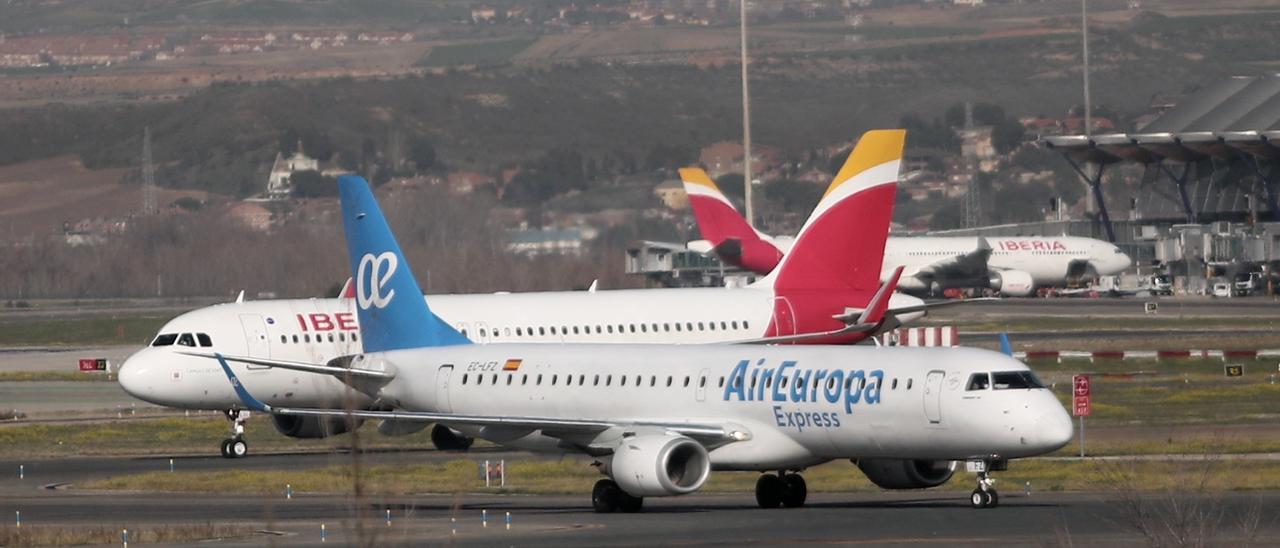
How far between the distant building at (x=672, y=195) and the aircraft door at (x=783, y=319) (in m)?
109

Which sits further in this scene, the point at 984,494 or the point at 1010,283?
the point at 1010,283

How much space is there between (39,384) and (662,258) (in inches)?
2358

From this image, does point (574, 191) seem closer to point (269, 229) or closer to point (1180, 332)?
point (269, 229)

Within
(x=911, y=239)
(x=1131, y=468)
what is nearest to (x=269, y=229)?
(x=911, y=239)

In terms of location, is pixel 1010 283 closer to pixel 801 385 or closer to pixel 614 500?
pixel 614 500

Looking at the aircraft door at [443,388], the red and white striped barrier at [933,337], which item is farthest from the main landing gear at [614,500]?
the red and white striped barrier at [933,337]

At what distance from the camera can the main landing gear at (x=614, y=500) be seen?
36344 millimetres

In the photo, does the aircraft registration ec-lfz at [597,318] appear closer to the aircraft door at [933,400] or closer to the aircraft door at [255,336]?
the aircraft door at [255,336]

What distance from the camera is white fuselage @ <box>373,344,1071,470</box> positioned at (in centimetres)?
3359

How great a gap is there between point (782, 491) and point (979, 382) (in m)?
4.49

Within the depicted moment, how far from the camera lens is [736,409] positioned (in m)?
35.9

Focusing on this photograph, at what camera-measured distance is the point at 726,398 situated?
3609 cm

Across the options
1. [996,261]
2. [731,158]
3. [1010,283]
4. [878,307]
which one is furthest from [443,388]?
[731,158]

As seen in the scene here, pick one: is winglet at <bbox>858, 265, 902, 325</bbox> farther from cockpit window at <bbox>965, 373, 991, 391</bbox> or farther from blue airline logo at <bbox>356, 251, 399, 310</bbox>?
cockpit window at <bbox>965, 373, 991, 391</bbox>
